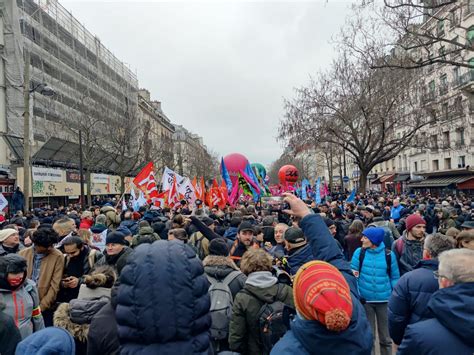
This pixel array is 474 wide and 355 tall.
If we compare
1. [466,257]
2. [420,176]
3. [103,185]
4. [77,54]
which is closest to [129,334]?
[466,257]

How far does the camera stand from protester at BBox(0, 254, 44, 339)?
10.8 ft

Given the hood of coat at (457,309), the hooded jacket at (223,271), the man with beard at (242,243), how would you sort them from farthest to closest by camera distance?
the man with beard at (242,243)
the hooded jacket at (223,271)
the hood of coat at (457,309)

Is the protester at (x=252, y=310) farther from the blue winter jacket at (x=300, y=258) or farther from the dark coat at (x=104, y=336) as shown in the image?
the dark coat at (x=104, y=336)

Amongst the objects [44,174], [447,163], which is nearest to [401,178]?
[447,163]

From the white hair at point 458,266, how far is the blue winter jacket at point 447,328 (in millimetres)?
66

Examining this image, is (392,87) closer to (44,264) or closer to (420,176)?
(44,264)

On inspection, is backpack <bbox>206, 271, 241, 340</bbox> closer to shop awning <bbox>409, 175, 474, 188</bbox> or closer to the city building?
the city building

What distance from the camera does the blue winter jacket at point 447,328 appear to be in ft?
6.70

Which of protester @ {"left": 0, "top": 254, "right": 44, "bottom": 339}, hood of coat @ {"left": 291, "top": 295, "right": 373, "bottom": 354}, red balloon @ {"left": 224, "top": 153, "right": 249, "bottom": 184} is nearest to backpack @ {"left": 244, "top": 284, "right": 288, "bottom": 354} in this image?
hood of coat @ {"left": 291, "top": 295, "right": 373, "bottom": 354}

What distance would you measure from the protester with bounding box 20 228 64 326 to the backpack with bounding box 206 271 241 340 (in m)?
2.07

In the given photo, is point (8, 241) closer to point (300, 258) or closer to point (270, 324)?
point (300, 258)

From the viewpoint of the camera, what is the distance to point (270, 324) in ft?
9.80

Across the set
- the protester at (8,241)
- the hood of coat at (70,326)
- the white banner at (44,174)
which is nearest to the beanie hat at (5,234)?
the protester at (8,241)

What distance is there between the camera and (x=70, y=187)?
28656mm
